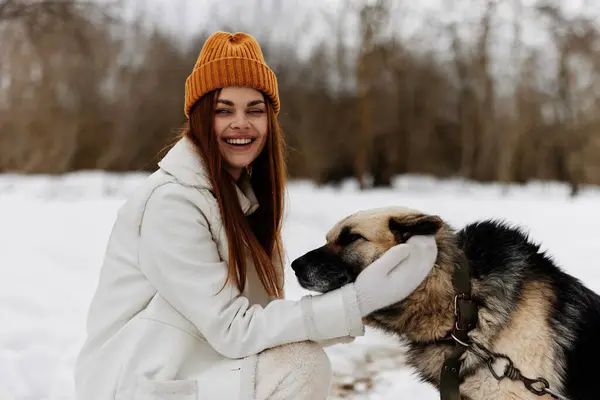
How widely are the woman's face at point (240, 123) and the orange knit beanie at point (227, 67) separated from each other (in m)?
0.04

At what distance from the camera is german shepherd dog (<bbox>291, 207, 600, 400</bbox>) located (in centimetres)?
184

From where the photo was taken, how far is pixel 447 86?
16172 mm

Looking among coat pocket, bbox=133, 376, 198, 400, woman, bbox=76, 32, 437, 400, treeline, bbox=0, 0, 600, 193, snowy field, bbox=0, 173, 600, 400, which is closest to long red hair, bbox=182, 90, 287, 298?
woman, bbox=76, 32, 437, 400

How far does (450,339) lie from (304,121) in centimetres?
1403

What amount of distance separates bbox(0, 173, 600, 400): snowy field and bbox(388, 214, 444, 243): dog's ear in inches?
24.2

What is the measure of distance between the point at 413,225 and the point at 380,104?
46.4 ft

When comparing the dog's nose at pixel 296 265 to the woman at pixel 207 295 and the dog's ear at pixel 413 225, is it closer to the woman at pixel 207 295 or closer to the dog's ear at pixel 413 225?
the woman at pixel 207 295

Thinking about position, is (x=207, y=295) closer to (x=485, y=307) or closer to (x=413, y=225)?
(x=413, y=225)

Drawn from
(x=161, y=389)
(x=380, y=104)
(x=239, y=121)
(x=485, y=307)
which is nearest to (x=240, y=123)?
(x=239, y=121)

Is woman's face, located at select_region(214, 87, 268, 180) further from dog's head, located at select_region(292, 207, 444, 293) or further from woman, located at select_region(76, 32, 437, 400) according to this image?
dog's head, located at select_region(292, 207, 444, 293)

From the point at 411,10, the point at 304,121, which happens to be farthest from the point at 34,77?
the point at 411,10

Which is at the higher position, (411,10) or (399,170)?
(411,10)

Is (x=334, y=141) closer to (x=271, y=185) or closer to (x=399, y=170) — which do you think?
(x=399, y=170)

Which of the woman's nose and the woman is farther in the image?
the woman's nose
